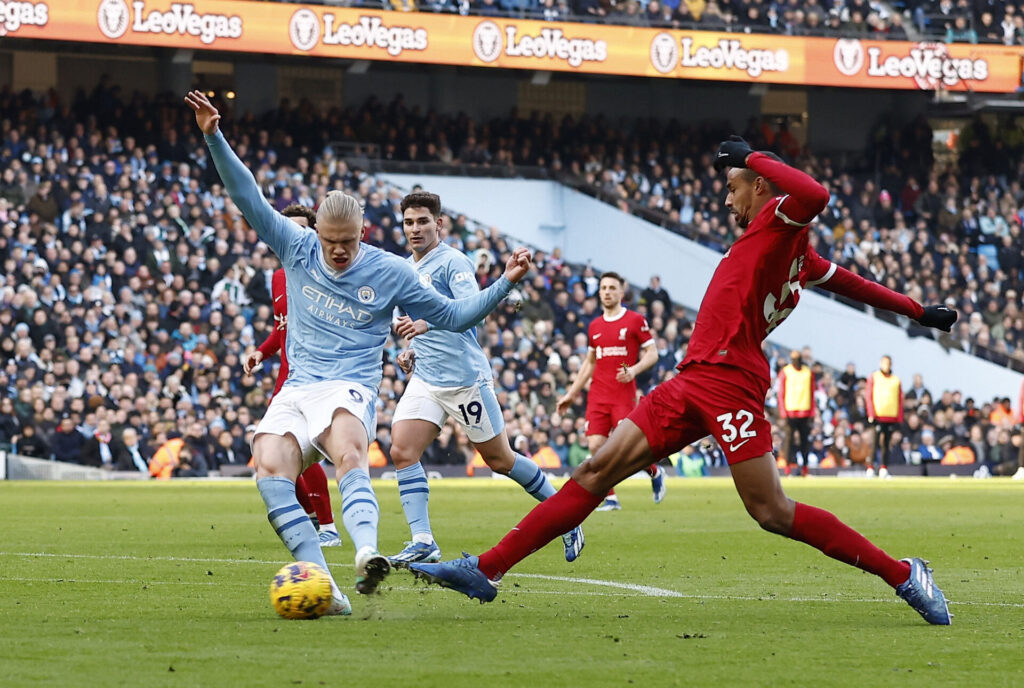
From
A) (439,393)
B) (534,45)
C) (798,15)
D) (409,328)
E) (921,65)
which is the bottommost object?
(439,393)

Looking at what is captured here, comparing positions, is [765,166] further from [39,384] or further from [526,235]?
[526,235]

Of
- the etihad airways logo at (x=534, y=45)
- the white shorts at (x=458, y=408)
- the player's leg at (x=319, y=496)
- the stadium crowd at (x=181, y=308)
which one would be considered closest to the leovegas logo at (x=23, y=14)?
the stadium crowd at (x=181, y=308)

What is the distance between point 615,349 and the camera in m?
17.5

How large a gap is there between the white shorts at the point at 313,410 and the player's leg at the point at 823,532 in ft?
5.62

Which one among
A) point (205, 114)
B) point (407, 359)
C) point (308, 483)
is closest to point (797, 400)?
point (308, 483)

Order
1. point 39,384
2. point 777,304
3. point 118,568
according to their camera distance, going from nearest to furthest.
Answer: point 777,304
point 118,568
point 39,384

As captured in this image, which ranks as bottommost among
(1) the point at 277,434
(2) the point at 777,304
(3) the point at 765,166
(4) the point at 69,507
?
(4) the point at 69,507

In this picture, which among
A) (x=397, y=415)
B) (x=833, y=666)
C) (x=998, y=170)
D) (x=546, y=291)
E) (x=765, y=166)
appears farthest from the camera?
(x=998, y=170)

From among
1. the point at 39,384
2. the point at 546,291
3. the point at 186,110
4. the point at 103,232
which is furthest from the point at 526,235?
the point at 39,384

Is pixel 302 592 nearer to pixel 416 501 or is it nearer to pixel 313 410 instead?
pixel 313 410

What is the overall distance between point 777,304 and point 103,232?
967 inches

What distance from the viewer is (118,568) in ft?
32.8

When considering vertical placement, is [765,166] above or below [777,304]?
above

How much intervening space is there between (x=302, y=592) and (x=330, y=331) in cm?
133
